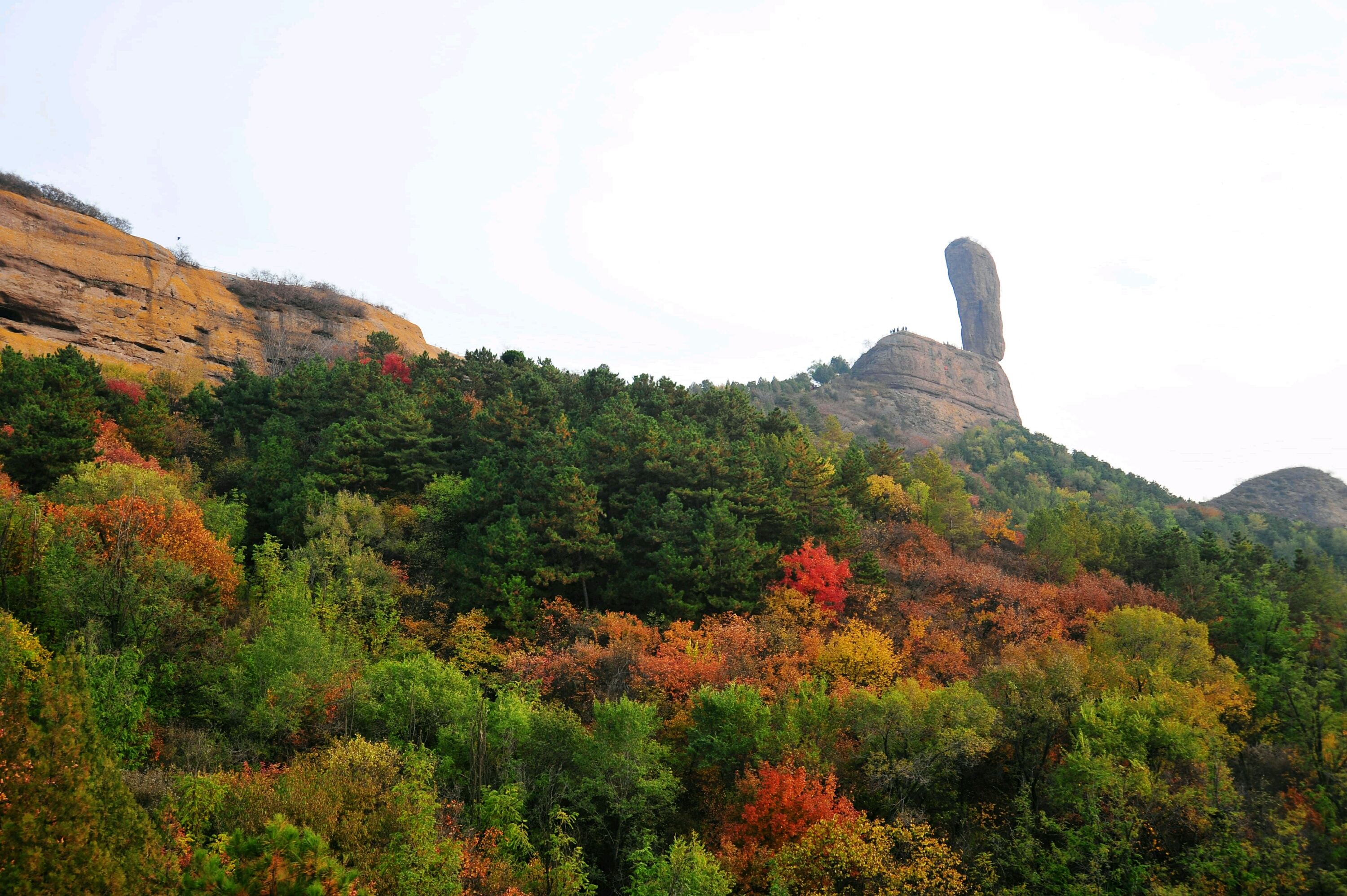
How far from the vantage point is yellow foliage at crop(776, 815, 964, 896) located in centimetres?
1892

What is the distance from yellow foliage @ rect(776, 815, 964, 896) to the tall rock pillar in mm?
→ 152165

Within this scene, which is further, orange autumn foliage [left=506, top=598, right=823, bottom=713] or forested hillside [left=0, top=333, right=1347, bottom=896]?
orange autumn foliage [left=506, top=598, right=823, bottom=713]

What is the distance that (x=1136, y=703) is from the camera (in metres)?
25.3

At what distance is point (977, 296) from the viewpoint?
162m

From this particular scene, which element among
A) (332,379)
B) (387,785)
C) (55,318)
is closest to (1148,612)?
(387,785)

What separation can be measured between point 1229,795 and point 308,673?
30.5 m

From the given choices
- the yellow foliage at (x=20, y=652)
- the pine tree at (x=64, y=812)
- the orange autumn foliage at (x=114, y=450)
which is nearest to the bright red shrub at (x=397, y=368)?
the orange autumn foliage at (x=114, y=450)

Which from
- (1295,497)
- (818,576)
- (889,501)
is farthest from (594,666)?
(1295,497)

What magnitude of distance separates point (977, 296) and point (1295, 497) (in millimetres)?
74587

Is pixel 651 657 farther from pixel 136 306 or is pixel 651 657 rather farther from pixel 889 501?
pixel 136 306

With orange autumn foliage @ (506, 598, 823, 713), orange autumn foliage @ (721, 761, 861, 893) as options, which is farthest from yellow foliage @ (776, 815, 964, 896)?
orange autumn foliage @ (506, 598, 823, 713)

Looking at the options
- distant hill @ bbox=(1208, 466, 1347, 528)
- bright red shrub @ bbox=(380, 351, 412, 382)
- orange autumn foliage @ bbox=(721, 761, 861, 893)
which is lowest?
orange autumn foliage @ bbox=(721, 761, 861, 893)

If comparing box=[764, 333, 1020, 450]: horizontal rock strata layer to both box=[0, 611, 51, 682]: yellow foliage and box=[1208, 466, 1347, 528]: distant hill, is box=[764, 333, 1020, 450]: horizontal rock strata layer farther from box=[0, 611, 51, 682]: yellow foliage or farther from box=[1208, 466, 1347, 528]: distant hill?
box=[0, 611, 51, 682]: yellow foliage

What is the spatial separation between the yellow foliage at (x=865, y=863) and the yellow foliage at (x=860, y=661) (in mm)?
10221
